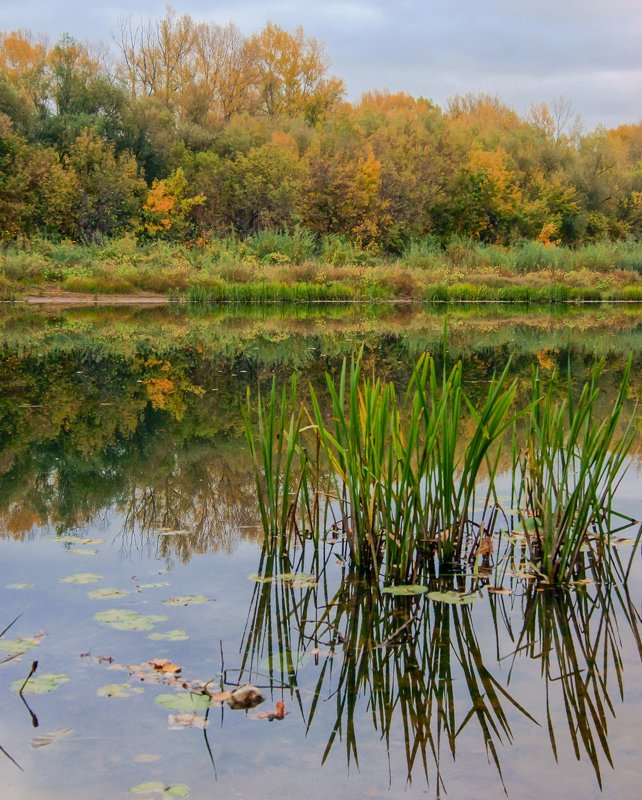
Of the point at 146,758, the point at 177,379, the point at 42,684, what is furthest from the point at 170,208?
the point at 146,758

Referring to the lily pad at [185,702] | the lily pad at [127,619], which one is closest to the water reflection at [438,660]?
the lily pad at [185,702]

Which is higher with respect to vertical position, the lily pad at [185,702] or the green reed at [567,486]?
the green reed at [567,486]

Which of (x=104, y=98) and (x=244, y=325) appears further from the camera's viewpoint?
(x=104, y=98)

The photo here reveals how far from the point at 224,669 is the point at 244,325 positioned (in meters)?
15.5

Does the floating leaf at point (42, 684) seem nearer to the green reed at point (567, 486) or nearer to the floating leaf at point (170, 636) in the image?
the floating leaf at point (170, 636)

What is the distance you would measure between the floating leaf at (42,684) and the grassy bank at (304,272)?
2226 cm

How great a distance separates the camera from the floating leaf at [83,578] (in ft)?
13.3

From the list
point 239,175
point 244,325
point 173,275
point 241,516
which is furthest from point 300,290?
point 241,516

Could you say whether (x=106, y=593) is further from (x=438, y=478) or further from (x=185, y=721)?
(x=438, y=478)

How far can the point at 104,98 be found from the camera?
3569 cm

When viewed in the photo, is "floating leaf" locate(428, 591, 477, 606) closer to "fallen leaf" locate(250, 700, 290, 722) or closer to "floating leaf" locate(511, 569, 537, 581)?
"floating leaf" locate(511, 569, 537, 581)

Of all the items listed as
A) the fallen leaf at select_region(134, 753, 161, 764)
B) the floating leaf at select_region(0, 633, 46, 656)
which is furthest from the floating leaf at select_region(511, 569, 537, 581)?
the fallen leaf at select_region(134, 753, 161, 764)

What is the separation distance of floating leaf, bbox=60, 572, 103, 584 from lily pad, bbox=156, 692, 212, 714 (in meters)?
1.18

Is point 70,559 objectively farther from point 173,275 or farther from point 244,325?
point 173,275
